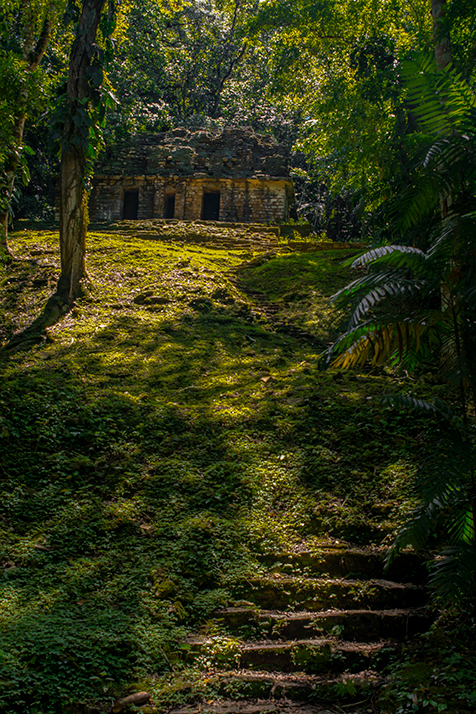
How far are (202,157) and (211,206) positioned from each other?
7.27 ft

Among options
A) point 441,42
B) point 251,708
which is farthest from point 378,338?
point 441,42

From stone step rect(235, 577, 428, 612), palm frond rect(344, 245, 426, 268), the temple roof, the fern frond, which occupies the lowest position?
stone step rect(235, 577, 428, 612)

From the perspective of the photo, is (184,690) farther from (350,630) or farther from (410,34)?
(410,34)

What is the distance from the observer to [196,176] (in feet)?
68.0

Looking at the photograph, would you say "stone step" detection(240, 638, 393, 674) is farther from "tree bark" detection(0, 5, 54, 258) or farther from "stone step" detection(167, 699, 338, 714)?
"tree bark" detection(0, 5, 54, 258)

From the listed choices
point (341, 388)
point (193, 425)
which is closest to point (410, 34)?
point (341, 388)

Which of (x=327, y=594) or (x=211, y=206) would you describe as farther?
(x=211, y=206)

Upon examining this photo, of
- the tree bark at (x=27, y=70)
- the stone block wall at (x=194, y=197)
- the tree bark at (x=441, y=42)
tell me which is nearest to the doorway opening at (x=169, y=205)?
the stone block wall at (x=194, y=197)

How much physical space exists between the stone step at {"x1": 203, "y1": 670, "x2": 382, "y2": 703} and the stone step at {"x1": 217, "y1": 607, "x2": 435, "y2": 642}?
1.03 ft

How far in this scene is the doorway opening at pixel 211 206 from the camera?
73.1ft

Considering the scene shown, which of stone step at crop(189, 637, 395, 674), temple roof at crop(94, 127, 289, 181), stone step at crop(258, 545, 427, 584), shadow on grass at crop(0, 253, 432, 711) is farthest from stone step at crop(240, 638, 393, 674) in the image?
temple roof at crop(94, 127, 289, 181)

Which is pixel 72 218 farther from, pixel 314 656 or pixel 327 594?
pixel 314 656

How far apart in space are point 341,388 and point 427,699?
4506 millimetres

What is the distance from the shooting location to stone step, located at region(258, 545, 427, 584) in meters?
3.79
